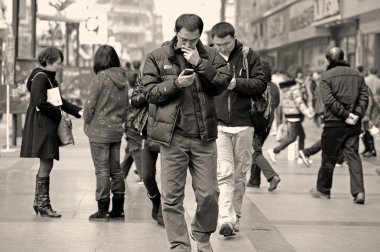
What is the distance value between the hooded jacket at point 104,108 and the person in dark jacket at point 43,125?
0.39 metres

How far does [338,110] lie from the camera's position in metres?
10.4

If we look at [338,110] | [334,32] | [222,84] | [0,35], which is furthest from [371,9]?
[222,84]

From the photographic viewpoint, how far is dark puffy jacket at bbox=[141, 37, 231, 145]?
6551 mm

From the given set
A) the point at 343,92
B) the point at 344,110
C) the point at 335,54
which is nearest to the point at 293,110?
the point at 335,54

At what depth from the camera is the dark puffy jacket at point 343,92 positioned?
34.3ft

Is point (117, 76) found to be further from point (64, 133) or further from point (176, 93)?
point (176, 93)

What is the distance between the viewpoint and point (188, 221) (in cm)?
905

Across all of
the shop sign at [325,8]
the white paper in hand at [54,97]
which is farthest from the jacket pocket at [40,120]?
the shop sign at [325,8]

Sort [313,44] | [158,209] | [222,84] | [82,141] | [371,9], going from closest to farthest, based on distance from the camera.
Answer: [222,84] → [158,209] → [82,141] → [371,9] → [313,44]

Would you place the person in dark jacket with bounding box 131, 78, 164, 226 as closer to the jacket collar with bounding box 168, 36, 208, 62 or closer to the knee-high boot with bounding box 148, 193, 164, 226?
the knee-high boot with bounding box 148, 193, 164, 226

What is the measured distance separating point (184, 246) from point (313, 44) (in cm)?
3540

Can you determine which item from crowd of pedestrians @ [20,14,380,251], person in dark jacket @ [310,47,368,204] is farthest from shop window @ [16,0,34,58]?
crowd of pedestrians @ [20,14,380,251]

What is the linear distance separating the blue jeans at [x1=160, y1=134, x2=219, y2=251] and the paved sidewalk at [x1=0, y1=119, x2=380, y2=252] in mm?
873

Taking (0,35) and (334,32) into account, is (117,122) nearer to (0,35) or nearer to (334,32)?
(0,35)
